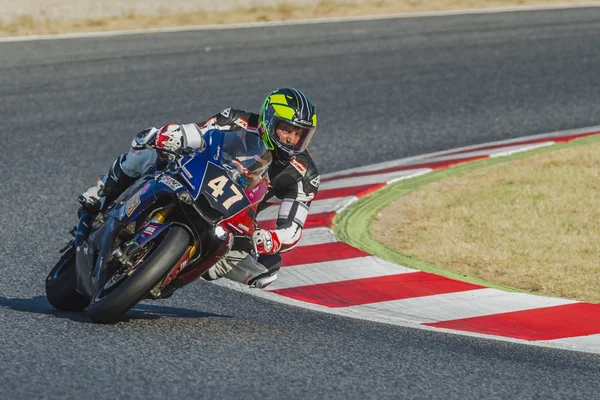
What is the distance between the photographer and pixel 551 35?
767 inches

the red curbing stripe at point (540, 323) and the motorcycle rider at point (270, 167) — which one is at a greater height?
the motorcycle rider at point (270, 167)

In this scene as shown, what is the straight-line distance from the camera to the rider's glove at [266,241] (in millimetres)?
6477

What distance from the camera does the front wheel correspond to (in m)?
5.87

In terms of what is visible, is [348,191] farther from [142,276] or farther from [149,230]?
[142,276]

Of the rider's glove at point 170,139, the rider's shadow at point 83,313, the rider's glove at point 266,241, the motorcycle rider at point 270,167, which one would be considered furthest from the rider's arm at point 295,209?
the rider's glove at point 170,139

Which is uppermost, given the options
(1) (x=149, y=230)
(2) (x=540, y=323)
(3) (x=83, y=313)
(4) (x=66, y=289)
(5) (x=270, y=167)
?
(5) (x=270, y=167)

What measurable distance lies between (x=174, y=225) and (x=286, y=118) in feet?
3.11

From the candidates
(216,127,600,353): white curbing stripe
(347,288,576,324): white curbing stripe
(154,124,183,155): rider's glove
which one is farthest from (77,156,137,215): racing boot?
(347,288,576,324): white curbing stripe

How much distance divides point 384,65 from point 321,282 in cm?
913

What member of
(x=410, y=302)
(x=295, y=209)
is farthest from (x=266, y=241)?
(x=410, y=302)

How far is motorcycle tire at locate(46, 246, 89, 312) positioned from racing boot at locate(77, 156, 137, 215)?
0.28m

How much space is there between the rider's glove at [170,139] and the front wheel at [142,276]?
568 millimetres

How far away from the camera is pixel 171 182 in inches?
243

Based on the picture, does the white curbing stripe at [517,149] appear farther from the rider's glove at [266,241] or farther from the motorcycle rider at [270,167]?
the rider's glove at [266,241]
